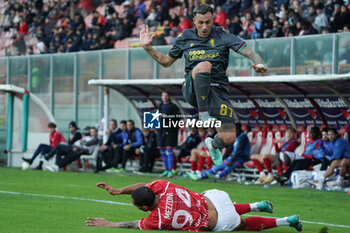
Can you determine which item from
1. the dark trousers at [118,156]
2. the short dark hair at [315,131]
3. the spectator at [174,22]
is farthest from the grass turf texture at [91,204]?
the spectator at [174,22]

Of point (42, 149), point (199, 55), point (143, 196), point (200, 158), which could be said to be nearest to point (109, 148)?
point (42, 149)

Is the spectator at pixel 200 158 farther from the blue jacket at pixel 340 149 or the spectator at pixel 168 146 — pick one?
the blue jacket at pixel 340 149

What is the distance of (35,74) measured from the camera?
2172 cm

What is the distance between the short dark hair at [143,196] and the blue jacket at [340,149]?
25.9ft

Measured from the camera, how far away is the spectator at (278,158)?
15188 millimetres

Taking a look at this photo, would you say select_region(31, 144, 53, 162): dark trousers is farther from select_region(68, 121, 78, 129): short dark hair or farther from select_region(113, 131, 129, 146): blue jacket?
select_region(113, 131, 129, 146): blue jacket

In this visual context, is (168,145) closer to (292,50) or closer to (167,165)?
(167,165)

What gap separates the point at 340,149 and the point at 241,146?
2.52m

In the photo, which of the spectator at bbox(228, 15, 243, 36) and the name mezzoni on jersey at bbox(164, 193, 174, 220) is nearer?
the name mezzoni on jersey at bbox(164, 193, 174, 220)

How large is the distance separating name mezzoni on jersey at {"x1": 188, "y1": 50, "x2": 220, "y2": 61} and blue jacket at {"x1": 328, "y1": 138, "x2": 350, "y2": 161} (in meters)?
6.83

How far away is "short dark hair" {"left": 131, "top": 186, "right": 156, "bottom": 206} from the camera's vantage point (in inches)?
275

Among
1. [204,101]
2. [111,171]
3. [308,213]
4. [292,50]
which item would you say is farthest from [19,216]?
[111,171]

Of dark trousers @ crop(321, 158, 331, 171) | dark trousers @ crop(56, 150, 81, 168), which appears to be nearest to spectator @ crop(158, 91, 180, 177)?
dark trousers @ crop(56, 150, 81, 168)

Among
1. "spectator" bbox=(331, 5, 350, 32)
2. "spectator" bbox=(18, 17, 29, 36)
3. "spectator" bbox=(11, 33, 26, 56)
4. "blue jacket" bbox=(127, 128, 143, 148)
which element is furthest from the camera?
"spectator" bbox=(18, 17, 29, 36)
